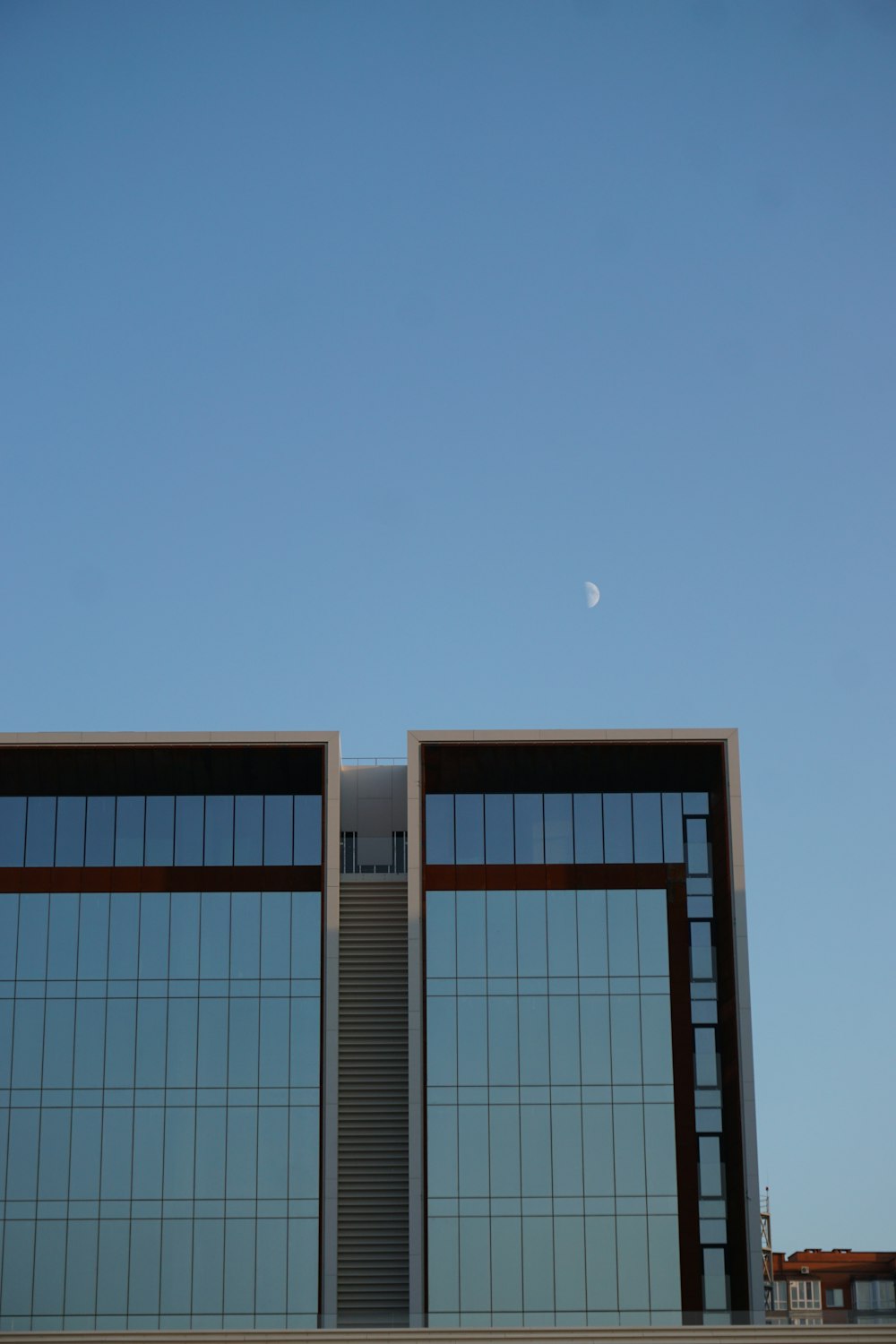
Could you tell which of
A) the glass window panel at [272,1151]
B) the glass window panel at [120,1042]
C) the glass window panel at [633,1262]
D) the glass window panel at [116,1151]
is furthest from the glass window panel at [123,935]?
the glass window panel at [633,1262]

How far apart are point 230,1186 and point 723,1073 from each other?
16.4m

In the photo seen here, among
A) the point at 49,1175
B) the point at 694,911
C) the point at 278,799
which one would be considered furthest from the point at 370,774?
the point at 49,1175

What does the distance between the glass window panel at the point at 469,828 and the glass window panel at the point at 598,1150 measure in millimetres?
9045

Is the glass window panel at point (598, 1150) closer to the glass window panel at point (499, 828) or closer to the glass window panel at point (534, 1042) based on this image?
the glass window panel at point (534, 1042)

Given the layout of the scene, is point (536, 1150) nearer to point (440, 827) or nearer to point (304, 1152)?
point (304, 1152)

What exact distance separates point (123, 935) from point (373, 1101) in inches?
394

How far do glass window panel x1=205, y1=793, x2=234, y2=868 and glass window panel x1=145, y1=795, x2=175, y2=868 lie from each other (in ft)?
3.97

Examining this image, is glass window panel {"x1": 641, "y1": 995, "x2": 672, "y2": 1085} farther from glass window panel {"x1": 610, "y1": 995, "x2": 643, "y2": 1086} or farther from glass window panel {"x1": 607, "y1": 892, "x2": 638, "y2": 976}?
glass window panel {"x1": 607, "y1": 892, "x2": 638, "y2": 976}

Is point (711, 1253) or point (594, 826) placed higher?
point (594, 826)

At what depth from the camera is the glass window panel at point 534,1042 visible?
56.0 metres

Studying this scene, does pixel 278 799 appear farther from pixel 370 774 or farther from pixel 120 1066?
pixel 120 1066

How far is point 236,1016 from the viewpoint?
56.6m

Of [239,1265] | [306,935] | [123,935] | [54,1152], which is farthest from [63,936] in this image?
[239,1265]

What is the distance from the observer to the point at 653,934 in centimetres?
5772
